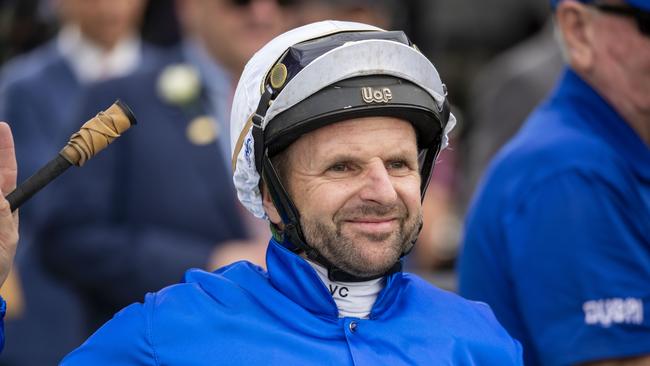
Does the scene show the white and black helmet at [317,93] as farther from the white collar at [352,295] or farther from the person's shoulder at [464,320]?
the person's shoulder at [464,320]

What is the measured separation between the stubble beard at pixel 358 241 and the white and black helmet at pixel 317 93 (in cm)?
5

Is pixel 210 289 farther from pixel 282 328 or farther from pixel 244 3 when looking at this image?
pixel 244 3

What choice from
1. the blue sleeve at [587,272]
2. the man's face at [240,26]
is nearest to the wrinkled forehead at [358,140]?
the blue sleeve at [587,272]

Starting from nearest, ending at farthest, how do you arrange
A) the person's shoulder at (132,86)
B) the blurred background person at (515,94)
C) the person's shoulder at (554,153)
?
1. the person's shoulder at (554,153)
2. the person's shoulder at (132,86)
3. the blurred background person at (515,94)

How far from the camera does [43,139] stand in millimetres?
7578

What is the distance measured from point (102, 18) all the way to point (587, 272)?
4308 millimetres

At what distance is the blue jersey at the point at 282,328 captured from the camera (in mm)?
3971

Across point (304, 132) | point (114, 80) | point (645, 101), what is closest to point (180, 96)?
point (114, 80)

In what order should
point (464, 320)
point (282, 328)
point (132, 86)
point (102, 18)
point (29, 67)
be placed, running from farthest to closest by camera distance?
point (102, 18) < point (29, 67) < point (132, 86) < point (464, 320) < point (282, 328)

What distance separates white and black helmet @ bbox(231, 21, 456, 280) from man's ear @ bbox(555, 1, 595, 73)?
1227mm

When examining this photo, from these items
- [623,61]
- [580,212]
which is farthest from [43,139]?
[580,212]

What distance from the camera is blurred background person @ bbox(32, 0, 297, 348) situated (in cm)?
647

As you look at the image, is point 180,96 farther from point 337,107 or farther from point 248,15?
point 337,107

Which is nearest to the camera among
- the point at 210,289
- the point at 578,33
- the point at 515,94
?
the point at 210,289
